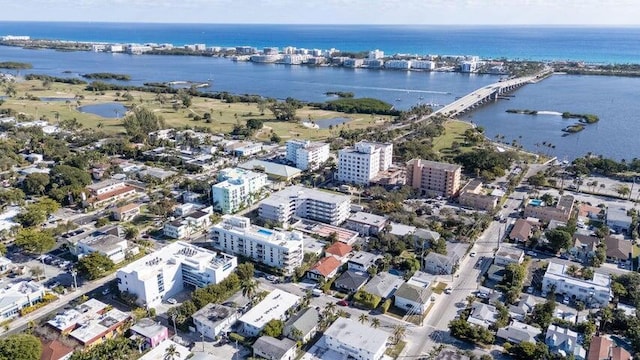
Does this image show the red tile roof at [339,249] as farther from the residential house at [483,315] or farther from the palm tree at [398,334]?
the residential house at [483,315]

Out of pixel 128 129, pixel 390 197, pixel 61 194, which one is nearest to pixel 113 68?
pixel 128 129

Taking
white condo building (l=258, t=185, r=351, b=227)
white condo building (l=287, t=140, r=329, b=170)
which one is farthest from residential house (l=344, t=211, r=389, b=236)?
white condo building (l=287, t=140, r=329, b=170)

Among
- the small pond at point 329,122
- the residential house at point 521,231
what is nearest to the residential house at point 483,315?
the residential house at point 521,231

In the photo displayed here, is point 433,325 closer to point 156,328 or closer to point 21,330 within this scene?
point 156,328

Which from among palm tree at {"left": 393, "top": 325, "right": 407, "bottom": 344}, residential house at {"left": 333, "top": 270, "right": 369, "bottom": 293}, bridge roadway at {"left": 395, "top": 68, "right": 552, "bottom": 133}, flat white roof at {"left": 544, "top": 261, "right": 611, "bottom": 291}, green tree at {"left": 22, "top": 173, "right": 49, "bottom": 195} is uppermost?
bridge roadway at {"left": 395, "top": 68, "right": 552, "bottom": 133}

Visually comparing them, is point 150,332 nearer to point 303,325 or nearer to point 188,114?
point 303,325

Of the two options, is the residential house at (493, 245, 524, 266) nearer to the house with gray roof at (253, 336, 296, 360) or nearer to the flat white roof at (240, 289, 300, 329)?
the flat white roof at (240, 289, 300, 329)
